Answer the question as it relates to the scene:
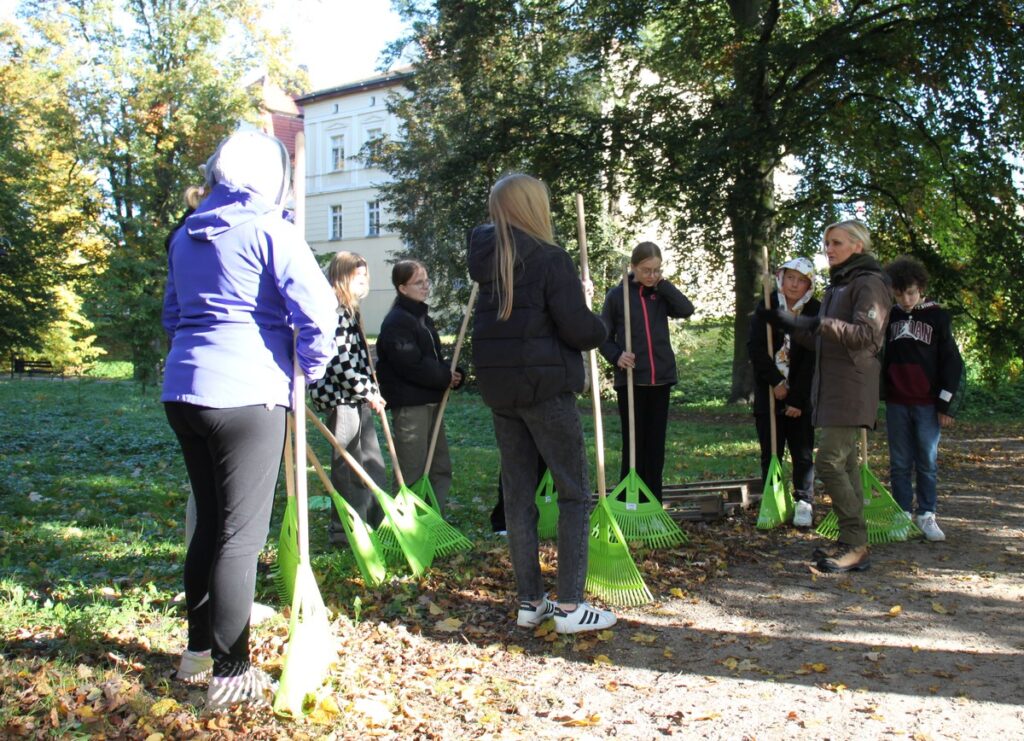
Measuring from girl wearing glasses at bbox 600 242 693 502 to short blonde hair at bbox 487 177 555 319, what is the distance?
228 centimetres

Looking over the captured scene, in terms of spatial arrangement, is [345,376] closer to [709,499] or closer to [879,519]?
[709,499]

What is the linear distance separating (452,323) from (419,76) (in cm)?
628

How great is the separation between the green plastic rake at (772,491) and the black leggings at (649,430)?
794mm

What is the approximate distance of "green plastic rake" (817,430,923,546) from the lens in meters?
6.26

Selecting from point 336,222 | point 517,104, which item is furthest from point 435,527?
point 336,222

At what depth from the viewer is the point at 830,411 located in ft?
17.9

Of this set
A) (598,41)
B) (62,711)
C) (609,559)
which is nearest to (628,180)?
(598,41)

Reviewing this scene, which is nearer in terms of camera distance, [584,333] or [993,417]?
[584,333]

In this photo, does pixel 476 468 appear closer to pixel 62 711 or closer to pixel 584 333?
pixel 584 333

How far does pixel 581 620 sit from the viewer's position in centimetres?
430

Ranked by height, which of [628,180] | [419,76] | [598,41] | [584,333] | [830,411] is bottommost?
[830,411]

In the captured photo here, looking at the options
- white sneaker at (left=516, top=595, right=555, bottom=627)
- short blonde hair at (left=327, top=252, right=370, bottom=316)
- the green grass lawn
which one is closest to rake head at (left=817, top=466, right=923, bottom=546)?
the green grass lawn

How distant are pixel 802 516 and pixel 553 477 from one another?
3050mm

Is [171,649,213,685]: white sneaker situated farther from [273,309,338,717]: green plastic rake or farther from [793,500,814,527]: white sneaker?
[793,500,814,527]: white sneaker
